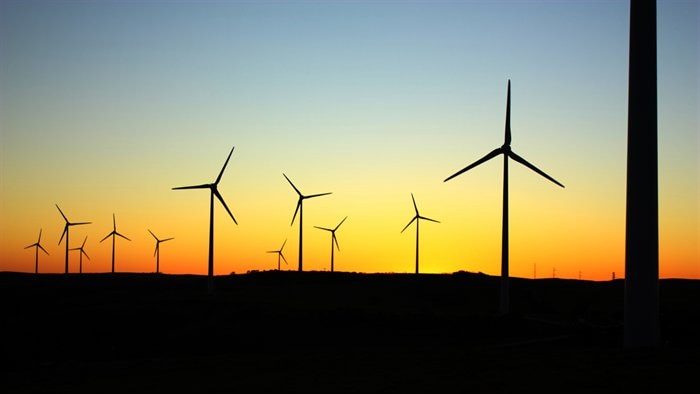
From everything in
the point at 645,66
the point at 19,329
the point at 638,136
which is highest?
the point at 645,66

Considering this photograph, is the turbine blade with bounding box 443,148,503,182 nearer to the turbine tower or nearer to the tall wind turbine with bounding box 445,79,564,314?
the tall wind turbine with bounding box 445,79,564,314

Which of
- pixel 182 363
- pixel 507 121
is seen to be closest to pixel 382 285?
pixel 507 121

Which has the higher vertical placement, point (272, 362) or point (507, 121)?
point (507, 121)

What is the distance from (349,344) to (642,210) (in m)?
25.2

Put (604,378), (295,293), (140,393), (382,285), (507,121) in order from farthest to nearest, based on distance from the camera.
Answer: (382,285)
(295,293)
(507,121)
(140,393)
(604,378)

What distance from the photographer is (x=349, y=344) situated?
5600 cm

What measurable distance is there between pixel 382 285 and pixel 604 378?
3513 inches

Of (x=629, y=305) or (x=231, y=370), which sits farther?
(x=231, y=370)

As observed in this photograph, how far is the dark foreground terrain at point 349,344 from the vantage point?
3108 centimetres

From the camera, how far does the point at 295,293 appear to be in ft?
348

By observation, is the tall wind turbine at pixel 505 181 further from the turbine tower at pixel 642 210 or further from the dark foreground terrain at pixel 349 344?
the turbine tower at pixel 642 210

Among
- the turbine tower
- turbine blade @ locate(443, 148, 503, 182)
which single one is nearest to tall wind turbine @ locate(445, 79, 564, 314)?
turbine blade @ locate(443, 148, 503, 182)

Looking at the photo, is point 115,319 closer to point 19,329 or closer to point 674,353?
point 19,329

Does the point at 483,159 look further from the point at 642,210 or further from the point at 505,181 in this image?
the point at 642,210
